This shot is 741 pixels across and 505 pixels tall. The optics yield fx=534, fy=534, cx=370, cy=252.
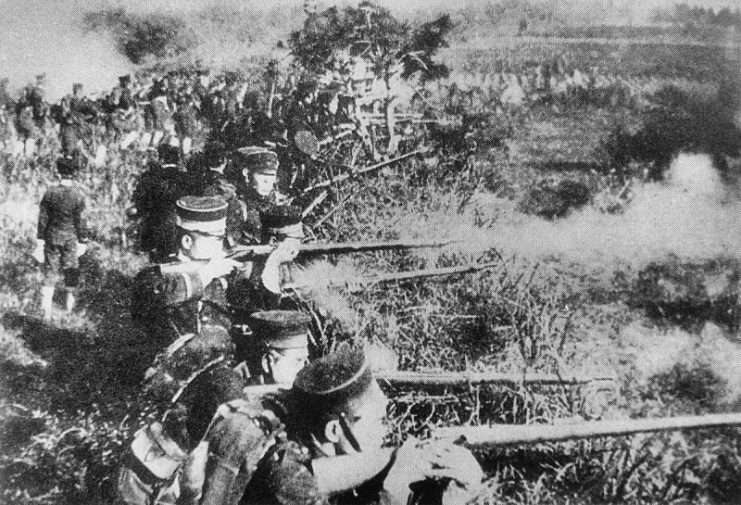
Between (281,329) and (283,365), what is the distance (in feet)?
0.52

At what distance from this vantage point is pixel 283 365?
7.56 feet

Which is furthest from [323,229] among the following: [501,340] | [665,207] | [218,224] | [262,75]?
[665,207]

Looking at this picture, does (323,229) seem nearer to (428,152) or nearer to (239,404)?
(428,152)

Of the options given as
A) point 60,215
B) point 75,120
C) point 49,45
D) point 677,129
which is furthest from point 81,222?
point 677,129

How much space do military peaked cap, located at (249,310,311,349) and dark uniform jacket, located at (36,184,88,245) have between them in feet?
3.21

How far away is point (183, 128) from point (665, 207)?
7.72ft

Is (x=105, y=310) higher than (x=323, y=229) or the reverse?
the reverse

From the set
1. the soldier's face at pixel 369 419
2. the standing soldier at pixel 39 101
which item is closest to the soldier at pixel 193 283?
the soldier's face at pixel 369 419

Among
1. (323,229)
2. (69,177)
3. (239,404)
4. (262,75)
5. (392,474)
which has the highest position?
(262,75)

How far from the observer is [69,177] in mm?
2533

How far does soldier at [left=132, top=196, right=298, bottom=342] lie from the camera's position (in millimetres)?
2193

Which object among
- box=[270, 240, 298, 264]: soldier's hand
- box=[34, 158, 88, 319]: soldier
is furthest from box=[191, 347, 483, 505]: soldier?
box=[34, 158, 88, 319]: soldier

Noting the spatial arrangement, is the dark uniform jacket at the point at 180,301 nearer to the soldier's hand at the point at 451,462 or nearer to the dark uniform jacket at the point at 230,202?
the dark uniform jacket at the point at 230,202

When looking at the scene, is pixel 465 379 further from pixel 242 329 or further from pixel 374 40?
pixel 374 40
